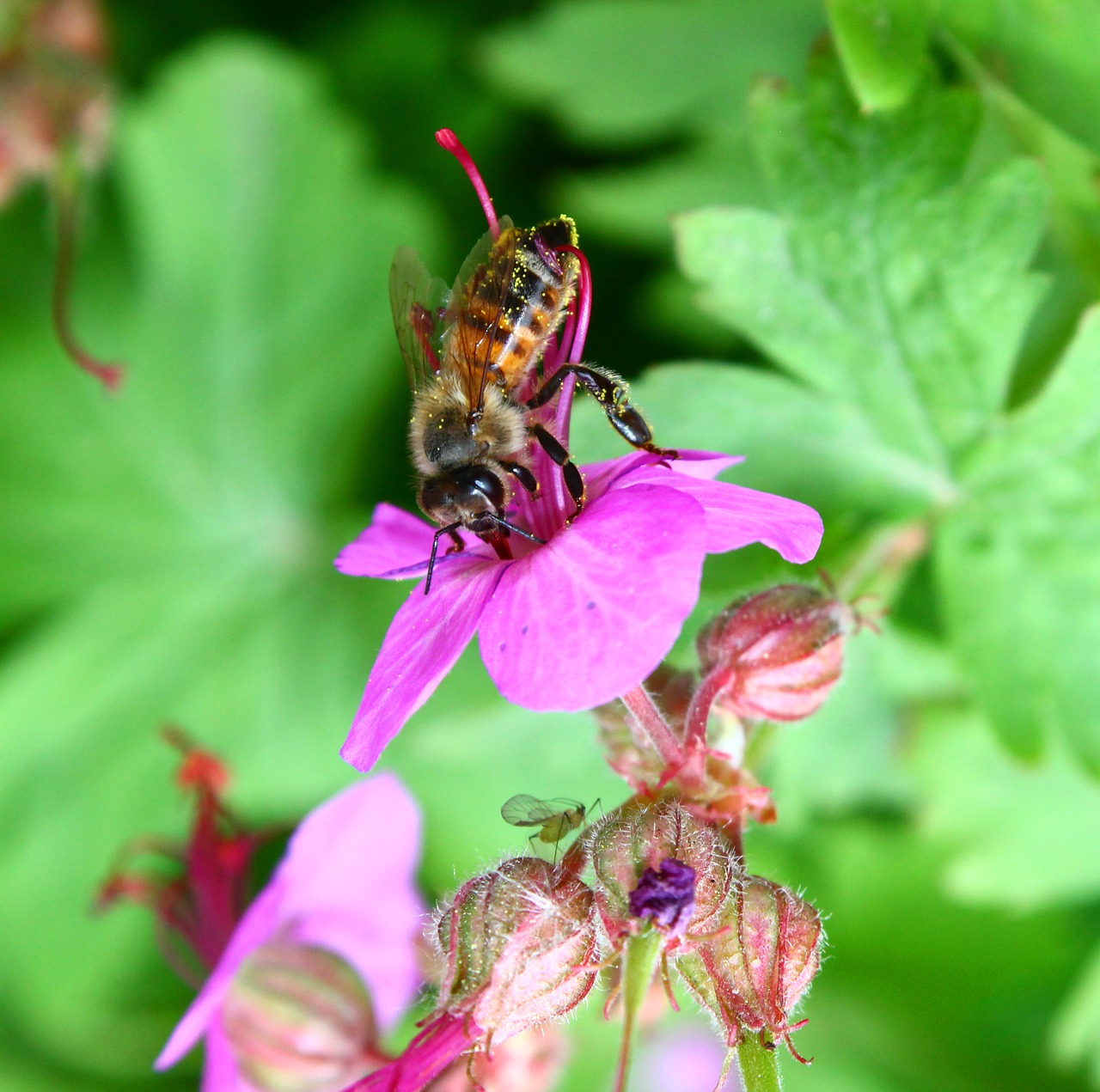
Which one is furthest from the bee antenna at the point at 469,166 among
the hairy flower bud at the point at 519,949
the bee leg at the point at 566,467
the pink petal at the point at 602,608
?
the hairy flower bud at the point at 519,949

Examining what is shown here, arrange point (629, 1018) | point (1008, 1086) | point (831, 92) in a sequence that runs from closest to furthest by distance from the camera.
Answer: point (629, 1018) → point (831, 92) → point (1008, 1086)

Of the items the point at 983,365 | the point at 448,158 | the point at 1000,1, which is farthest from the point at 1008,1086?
the point at 448,158

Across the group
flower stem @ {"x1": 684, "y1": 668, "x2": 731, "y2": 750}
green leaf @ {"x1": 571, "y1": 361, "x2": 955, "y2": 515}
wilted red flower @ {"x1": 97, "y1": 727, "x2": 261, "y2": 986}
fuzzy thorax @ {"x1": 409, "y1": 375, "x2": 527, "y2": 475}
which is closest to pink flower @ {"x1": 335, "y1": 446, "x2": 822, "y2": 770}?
fuzzy thorax @ {"x1": 409, "y1": 375, "x2": 527, "y2": 475}

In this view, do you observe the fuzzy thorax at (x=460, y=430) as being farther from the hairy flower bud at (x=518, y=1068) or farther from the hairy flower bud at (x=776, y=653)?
the hairy flower bud at (x=518, y=1068)

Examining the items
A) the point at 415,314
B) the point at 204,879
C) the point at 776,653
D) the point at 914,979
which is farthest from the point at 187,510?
the point at 776,653

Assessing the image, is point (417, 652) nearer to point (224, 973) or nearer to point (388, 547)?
point (388, 547)

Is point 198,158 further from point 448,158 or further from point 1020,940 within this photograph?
point 1020,940

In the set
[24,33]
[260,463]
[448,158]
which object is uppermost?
[24,33]
